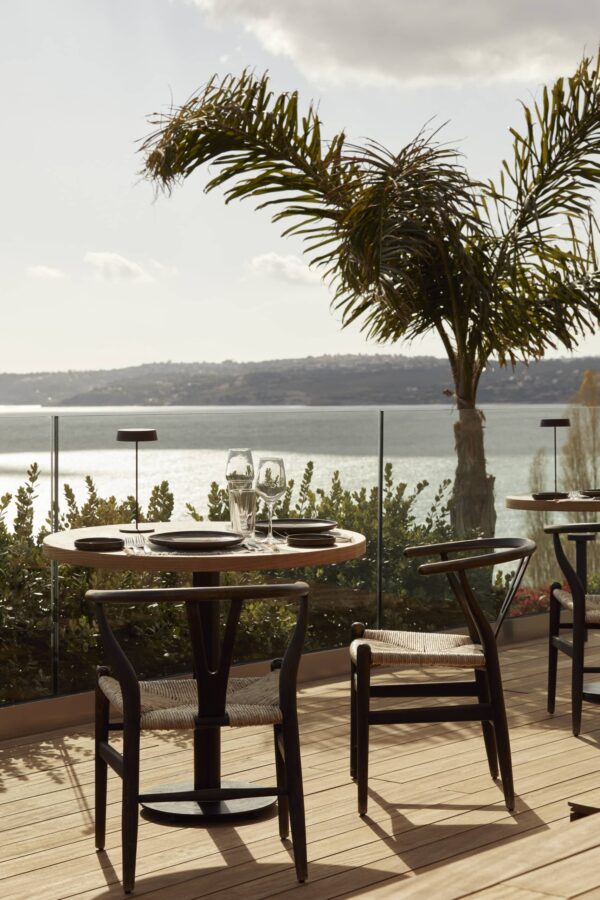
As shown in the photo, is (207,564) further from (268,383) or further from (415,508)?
(268,383)

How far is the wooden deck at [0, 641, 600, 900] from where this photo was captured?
1.87 metres

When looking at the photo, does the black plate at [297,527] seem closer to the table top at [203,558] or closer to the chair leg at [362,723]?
the table top at [203,558]

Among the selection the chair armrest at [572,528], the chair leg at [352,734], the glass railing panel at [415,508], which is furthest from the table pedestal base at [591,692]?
the chair leg at [352,734]

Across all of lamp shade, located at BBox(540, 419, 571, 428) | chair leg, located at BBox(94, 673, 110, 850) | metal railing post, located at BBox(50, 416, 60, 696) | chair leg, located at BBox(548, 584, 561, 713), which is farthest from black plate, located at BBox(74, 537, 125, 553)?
lamp shade, located at BBox(540, 419, 571, 428)

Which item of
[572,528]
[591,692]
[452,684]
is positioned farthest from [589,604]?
[452,684]

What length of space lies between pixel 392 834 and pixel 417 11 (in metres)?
7.29

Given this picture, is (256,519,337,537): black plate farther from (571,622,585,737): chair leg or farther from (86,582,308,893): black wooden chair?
(571,622,585,737): chair leg

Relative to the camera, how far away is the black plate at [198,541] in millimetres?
3025

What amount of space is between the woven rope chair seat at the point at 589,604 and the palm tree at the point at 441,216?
156 cm

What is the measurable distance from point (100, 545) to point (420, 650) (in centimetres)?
101

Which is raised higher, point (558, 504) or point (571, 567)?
point (558, 504)

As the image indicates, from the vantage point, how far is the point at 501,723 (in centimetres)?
320

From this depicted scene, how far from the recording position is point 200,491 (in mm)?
4855

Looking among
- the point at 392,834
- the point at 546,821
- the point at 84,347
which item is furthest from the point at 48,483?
the point at 84,347
